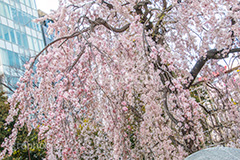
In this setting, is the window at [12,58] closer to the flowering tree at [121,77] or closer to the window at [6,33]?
the window at [6,33]

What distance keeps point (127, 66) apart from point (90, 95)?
44 cm

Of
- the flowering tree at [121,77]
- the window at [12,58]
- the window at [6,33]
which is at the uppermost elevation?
the window at [6,33]

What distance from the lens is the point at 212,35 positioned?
261 cm

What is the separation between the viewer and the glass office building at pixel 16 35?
43.0 ft

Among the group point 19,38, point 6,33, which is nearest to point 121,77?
point 6,33

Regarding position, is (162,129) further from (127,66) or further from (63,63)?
(63,63)

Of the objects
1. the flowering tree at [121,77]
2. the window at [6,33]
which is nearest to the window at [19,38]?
the window at [6,33]

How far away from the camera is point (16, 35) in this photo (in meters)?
14.5

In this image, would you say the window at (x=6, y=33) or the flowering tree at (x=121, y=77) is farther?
the window at (x=6, y=33)

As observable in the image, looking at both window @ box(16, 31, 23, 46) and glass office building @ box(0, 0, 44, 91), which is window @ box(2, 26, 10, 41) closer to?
glass office building @ box(0, 0, 44, 91)

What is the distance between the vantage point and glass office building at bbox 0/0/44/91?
1309 cm

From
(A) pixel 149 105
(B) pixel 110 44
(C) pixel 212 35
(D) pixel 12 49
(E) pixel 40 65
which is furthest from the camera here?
(D) pixel 12 49

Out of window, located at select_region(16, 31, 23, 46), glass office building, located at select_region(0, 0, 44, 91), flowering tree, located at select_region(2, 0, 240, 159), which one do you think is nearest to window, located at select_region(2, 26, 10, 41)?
glass office building, located at select_region(0, 0, 44, 91)

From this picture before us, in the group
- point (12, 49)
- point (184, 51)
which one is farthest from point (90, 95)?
point (12, 49)
